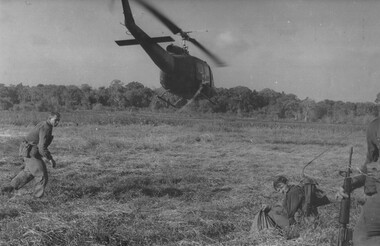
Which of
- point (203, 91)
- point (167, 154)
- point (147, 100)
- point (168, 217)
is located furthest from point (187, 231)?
point (147, 100)

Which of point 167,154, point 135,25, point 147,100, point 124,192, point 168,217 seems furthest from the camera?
point 147,100

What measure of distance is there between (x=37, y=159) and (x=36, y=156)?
60 millimetres

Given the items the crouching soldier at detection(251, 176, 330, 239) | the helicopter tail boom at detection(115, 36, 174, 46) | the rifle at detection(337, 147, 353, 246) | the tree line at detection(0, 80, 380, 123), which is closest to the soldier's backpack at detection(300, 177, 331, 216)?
the crouching soldier at detection(251, 176, 330, 239)

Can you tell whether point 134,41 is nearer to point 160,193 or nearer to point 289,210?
point 160,193

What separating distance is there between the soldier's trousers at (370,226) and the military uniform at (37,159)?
540cm

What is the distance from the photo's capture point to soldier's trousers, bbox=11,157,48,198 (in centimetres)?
739

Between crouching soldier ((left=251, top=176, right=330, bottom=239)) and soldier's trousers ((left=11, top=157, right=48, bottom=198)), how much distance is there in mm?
3976

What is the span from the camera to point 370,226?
157 inches

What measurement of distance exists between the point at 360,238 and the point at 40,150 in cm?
555

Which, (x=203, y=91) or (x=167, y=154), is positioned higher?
(x=203, y=91)

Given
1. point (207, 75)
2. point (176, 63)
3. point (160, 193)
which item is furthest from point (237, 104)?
point (160, 193)

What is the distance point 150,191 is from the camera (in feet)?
28.3

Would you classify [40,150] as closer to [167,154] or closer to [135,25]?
[135,25]

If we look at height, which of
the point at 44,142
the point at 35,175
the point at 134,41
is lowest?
the point at 35,175
